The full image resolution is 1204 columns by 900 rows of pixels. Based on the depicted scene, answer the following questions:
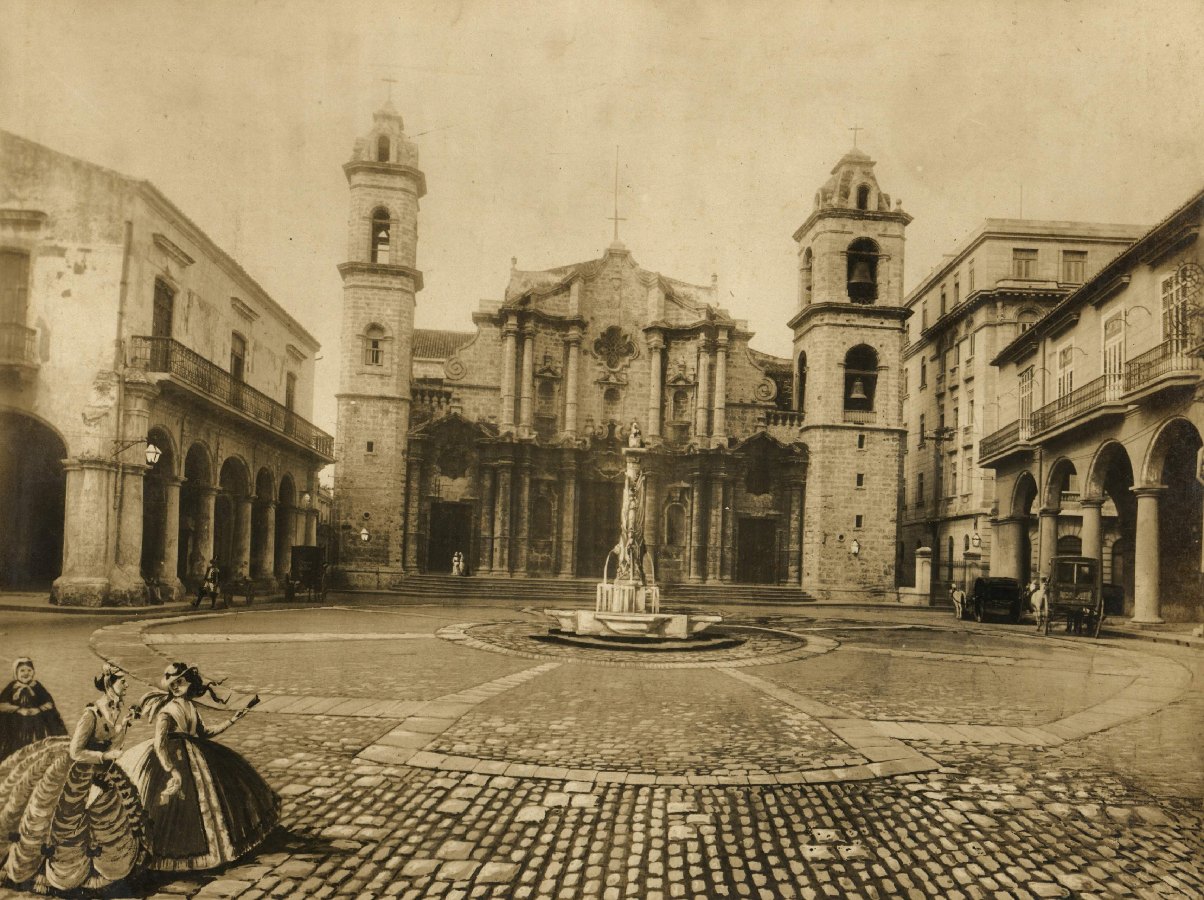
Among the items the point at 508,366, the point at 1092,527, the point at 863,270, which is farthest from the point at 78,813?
the point at 863,270

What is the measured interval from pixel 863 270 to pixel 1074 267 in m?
13.8

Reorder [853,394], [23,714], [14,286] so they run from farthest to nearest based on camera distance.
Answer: [853,394], [14,286], [23,714]

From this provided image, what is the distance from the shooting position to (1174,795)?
5605mm

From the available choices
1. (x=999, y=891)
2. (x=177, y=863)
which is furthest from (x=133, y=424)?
(x=999, y=891)

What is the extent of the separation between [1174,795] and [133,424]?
50.2 feet

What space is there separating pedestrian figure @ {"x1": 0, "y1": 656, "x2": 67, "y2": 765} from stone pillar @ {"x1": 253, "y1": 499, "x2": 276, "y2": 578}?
19.3m

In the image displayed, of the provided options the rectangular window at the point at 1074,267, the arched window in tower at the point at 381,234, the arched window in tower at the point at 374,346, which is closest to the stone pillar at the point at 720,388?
the arched window in tower at the point at 374,346

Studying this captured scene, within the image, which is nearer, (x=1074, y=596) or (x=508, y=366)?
(x=1074, y=596)

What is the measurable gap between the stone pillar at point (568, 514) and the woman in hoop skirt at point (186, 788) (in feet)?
87.6

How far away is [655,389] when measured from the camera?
1273 inches

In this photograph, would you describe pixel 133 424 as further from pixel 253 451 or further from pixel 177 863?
pixel 177 863

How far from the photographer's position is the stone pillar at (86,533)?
988 centimetres

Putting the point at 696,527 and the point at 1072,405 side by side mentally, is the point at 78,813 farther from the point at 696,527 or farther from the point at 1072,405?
the point at 696,527

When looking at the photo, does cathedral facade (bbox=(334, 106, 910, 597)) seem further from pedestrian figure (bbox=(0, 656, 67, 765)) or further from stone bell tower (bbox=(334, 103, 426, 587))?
pedestrian figure (bbox=(0, 656, 67, 765))
